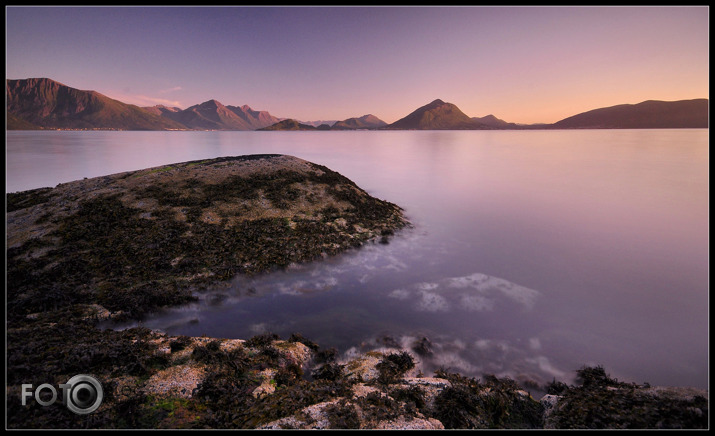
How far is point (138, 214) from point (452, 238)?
23104 millimetres

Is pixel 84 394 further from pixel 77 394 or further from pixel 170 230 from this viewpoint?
pixel 170 230

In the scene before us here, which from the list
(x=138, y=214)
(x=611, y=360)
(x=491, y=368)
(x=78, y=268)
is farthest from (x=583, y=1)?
(x=138, y=214)

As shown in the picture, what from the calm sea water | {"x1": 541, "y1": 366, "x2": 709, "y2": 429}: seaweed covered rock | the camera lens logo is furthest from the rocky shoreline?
the calm sea water

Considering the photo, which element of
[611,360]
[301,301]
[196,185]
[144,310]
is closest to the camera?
[611,360]

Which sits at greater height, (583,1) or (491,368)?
(583,1)

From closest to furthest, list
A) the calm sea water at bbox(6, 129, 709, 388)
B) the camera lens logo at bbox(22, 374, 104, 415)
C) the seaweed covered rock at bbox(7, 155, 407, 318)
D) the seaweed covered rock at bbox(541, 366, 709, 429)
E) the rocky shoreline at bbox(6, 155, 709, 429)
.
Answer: the seaweed covered rock at bbox(541, 366, 709, 429), the camera lens logo at bbox(22, 374, 104, 415), the rocky shoreline at bbox(6, 155, 709, 429), the calm sea water at bbox(6, 129, 709, 388), the seaweed covered rock at bbox(7, 155, 407, 318)

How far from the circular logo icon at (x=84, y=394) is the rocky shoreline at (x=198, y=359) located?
18cm

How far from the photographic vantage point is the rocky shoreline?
641 centimetres

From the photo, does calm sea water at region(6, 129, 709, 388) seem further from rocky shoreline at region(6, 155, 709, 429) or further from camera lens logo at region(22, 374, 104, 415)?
camera lens logo at region(22, 374, 104, 415)

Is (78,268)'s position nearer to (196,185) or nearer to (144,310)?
(144,310)

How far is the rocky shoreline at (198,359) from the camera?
21.0 feet

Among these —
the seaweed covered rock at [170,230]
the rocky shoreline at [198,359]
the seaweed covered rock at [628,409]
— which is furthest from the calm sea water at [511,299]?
the seaweed covered rock at [628,409]

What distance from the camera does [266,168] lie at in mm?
28797

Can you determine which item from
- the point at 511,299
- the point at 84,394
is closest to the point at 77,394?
the point at 84,394
